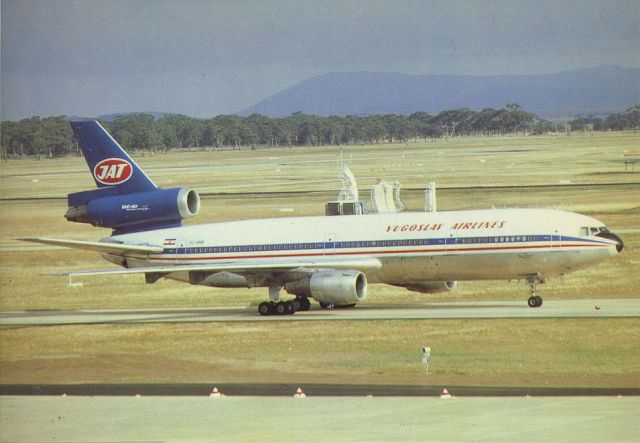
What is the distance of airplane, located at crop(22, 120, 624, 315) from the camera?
52688 millimetres

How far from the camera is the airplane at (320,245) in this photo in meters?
52.7

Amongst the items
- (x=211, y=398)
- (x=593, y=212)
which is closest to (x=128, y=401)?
(x=211, y=398)

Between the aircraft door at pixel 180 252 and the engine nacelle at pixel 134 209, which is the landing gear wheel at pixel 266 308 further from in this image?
the engine nacelle at pixel 134 209

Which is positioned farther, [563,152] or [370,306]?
[563,152]

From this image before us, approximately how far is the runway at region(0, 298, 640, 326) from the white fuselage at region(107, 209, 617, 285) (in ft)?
5.82

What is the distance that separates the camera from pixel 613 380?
37.1 m

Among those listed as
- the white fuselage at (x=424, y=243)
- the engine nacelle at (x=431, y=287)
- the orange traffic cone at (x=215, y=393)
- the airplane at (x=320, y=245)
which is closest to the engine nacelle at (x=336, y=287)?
the airplane at (x=320, y=245)

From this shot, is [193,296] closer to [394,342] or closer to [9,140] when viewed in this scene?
[394,342]

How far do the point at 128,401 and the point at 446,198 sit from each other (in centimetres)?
7971

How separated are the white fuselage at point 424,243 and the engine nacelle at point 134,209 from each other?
53.1 inches

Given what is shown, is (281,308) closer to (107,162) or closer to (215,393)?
(107,162)

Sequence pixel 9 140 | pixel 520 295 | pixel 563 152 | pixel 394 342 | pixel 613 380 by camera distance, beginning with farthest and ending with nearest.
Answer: pixel 563 152
pixel 9 140
pixel 520 295
pixel 394 342
pixel 613 380

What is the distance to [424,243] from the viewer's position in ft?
177

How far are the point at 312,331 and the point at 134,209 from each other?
1589cm
